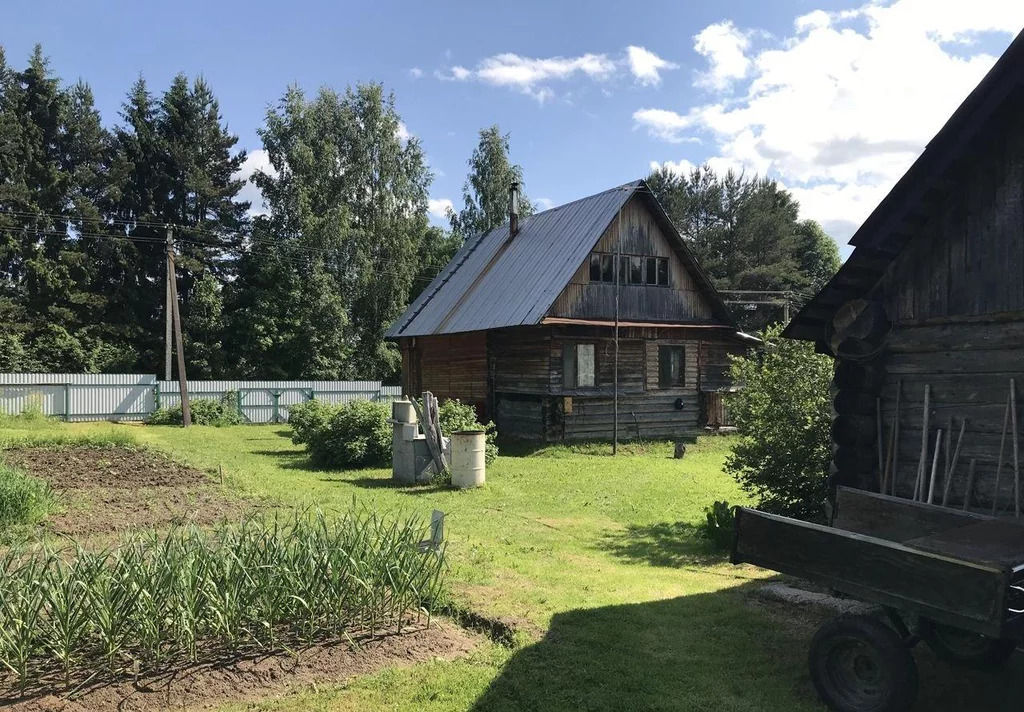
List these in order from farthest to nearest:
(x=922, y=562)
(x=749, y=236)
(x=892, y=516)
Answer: (x=749, y=236) → (x=892, y=516) → (x=922, y=562)

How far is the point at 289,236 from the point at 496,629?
40.4 metres

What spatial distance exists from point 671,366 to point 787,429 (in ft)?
45.5

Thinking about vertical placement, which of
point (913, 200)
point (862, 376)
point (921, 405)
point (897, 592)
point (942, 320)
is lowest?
point (897, 592)

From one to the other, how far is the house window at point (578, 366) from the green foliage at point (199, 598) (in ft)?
50.2

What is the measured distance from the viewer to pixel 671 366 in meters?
23.2

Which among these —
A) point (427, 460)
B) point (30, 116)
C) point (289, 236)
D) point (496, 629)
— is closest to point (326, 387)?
point (289, 236)

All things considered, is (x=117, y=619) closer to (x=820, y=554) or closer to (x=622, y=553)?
(x=820, y=554)

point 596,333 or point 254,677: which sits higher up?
point 596,333

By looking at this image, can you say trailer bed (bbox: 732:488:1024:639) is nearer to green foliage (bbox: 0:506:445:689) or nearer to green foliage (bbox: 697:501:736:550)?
green foliage (bbox: 0:506:445:689)

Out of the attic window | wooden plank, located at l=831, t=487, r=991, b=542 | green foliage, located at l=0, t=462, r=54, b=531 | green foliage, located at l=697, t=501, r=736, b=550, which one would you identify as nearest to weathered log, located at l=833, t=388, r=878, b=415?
wooden plank, located at l=831, t=487, r=991, b=542

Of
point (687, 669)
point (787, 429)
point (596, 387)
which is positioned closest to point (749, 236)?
point (596, 387)

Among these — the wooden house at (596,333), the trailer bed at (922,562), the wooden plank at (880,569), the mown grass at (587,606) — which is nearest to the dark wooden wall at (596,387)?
the wooden house at (596,333)

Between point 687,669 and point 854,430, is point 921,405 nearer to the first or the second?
point 854,430

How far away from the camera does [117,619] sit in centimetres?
446
